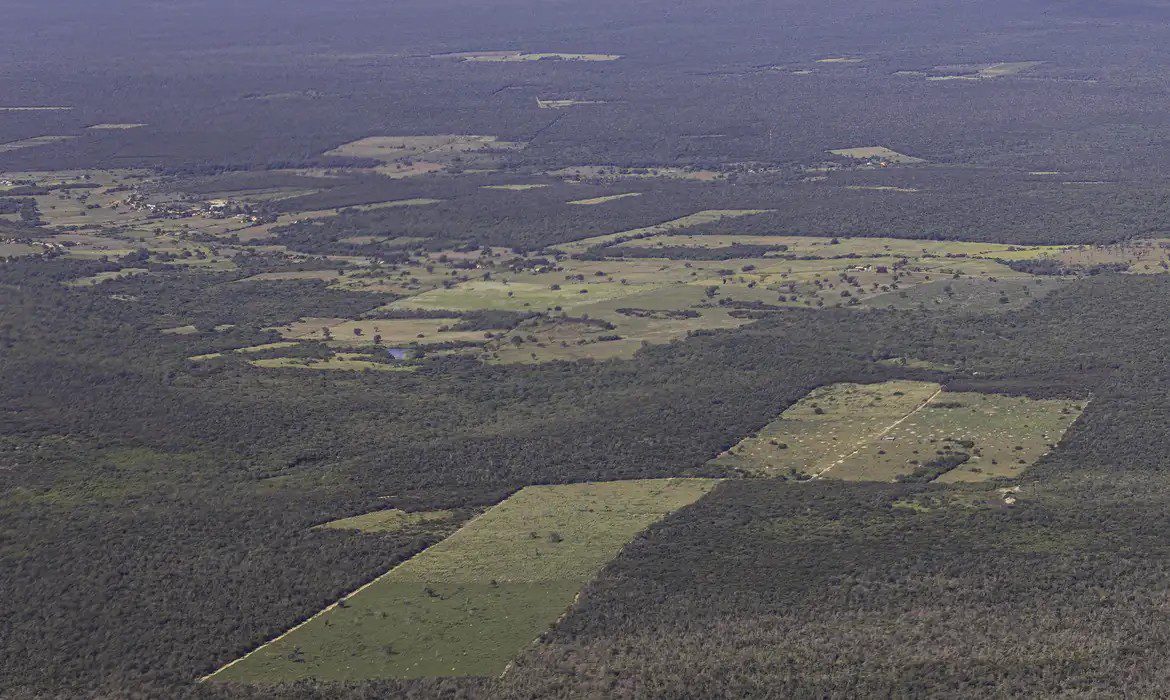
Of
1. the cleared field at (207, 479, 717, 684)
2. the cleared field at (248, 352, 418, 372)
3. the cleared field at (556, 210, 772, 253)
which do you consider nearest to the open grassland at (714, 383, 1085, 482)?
the cleared field at (207, 479, 717, 684)

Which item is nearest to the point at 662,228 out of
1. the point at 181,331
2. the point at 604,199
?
the point at 604,199

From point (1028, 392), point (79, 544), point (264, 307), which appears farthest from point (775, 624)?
point (264, 307)

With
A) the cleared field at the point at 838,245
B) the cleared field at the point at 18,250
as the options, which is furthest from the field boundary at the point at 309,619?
the cleared field at the point at 18,250

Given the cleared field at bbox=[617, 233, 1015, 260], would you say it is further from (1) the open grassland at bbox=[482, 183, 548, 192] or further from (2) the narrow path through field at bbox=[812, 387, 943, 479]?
(2) the narrow path through field at bbox=[812, 387, 943, 479]

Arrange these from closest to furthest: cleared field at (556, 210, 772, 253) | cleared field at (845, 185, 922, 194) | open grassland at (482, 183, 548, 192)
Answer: cleared field at (556, 210, 772, 253)
cleared field at (845, 185, 922, 194)
open grassland at (482, 183, 548, 192)

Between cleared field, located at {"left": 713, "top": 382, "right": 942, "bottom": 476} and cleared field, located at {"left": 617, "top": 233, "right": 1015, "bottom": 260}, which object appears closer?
cleared field, located at {"left": 713, "top": 382, "right": 942, "bottom": 476}

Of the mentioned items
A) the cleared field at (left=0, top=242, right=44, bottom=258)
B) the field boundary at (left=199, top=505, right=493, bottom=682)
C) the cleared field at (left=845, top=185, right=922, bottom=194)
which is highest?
the cleared field at (left=0, top=242, right=44, bottom=258)

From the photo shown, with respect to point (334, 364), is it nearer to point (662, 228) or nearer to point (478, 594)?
point (478, 594)
